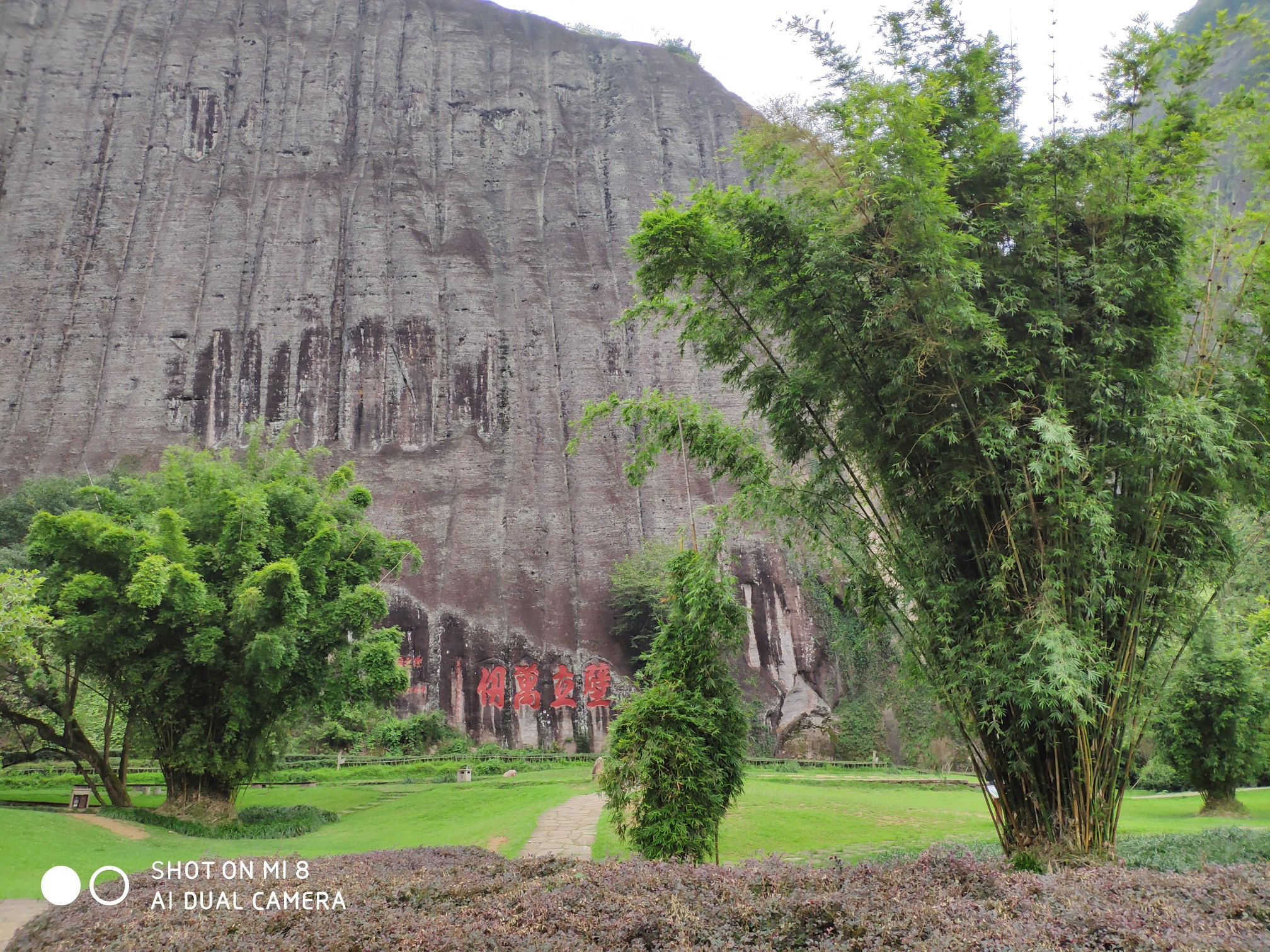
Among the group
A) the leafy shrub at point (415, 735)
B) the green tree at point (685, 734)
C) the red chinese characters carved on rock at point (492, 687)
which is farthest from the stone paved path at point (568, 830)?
the red chinese characters carved on rock at point (492, 687)

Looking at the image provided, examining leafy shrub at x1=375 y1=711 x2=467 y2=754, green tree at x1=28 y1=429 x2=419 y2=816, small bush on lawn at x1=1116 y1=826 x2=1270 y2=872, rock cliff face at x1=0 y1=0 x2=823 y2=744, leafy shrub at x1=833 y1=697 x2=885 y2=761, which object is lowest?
leafy shrub at x1=833 y1=697 x2=885 y2=761

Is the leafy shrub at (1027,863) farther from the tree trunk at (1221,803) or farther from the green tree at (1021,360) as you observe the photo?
the tree trunk at (1221,803)

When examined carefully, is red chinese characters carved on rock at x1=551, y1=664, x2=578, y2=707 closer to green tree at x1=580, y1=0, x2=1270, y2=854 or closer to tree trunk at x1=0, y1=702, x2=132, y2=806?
tree trunk at x1=0, y1=702, x2=132, y2=806

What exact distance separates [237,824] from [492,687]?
11.8 meters

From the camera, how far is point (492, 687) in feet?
72.8

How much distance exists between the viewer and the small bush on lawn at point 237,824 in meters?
10.1

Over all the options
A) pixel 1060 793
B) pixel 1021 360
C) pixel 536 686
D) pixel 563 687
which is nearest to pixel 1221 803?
pixel 1060 793

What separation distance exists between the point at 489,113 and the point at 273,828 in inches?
1131

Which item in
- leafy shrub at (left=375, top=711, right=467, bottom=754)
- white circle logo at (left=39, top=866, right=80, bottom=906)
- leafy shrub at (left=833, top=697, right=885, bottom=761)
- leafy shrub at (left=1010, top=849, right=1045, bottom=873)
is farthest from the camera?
leafy shrub at (left=833, top=697, right=885, bottom=761)

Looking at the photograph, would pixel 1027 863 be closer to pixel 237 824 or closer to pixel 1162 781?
pixel 237 824

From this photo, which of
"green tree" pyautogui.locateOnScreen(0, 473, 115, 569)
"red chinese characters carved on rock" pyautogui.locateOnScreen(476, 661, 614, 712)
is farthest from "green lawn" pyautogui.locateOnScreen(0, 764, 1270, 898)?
"green tree" pyautogui.locateOnScreen(0, 473, 115, 569)

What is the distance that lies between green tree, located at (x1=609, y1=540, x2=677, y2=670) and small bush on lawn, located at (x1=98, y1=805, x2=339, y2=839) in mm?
12744

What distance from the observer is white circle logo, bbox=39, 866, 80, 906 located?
3.65 metres

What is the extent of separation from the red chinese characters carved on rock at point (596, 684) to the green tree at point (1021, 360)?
1738cm
